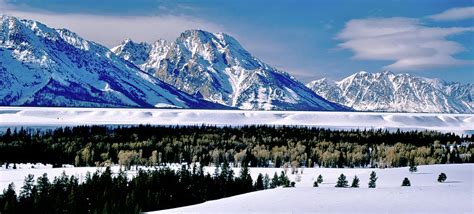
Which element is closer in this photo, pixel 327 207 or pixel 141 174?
pixel 327 207

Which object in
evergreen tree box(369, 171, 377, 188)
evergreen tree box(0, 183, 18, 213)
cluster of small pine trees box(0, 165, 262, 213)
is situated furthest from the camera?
evergreen tree box(369, 171, 377, 188)

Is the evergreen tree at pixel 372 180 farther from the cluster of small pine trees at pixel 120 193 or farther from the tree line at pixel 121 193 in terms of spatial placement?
the cluster of small pine trees at pixel 120 193

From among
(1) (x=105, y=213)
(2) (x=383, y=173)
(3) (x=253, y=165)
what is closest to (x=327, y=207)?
(1) (x=105, y=213)

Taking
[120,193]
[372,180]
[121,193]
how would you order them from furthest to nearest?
[372,180], [121,193], [120,193]

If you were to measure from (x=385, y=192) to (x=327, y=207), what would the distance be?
1444 centimetres

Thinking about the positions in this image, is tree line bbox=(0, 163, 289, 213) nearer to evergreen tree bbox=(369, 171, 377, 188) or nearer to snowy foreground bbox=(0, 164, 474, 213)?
evergreen tree bbox=(369, 171, 377, 188)

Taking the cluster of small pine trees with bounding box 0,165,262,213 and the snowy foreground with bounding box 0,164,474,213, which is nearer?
the snowy foreground with bounding box 0,164,474,213

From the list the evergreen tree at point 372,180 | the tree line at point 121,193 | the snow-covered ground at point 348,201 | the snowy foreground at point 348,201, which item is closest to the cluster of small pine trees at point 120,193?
the tree line at point 121,193

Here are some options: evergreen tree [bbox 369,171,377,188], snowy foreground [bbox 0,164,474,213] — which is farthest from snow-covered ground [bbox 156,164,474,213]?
evergreen tree [bbox 369,171,377,188]

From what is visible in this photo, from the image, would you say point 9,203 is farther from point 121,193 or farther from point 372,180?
point 372,180

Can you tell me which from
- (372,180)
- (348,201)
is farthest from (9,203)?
(372,180)

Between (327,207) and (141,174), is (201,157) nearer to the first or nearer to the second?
(141,174)

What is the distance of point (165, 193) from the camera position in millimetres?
105438

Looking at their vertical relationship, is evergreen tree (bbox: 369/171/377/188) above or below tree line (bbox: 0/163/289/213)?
above
